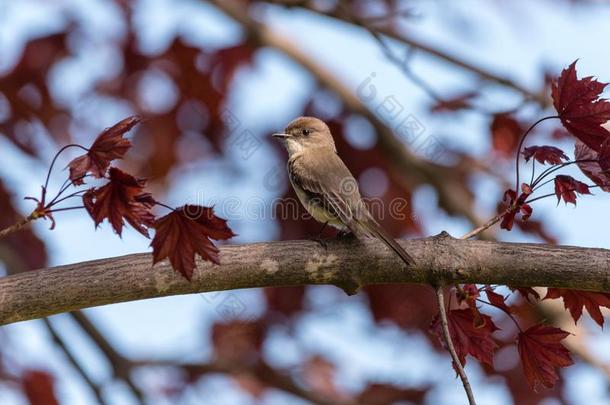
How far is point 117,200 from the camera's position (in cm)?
323

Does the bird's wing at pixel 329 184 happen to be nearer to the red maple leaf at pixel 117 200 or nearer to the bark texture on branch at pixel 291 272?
the bark texture on branch at pixel 291 272

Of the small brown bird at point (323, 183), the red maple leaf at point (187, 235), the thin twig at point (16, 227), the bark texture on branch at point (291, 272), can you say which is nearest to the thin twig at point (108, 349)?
the small brown bird at point (323, 183)

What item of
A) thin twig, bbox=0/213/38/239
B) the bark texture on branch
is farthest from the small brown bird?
thin twig, bbox=0/213/38/239

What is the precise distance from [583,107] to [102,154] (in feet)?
6.70

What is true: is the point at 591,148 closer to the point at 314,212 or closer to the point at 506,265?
the point at 506,265

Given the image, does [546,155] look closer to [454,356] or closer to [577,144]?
[577,144]

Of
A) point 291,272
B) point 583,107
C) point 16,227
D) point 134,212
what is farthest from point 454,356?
point 16,227

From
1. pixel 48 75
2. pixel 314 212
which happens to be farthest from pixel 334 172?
pixel 48 75

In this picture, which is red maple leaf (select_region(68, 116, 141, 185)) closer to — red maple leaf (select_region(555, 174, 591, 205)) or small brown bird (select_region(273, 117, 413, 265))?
small brown bird (select_region(273, 117, 413, 265))

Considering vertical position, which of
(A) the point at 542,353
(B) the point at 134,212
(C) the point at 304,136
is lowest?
(A) the point at 542,353

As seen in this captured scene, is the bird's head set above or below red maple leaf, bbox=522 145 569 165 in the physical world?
above

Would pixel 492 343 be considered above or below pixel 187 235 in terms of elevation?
below

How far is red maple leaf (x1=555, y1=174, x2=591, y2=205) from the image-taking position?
3369 mm

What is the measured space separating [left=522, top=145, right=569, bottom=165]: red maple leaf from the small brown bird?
737 millimetres
